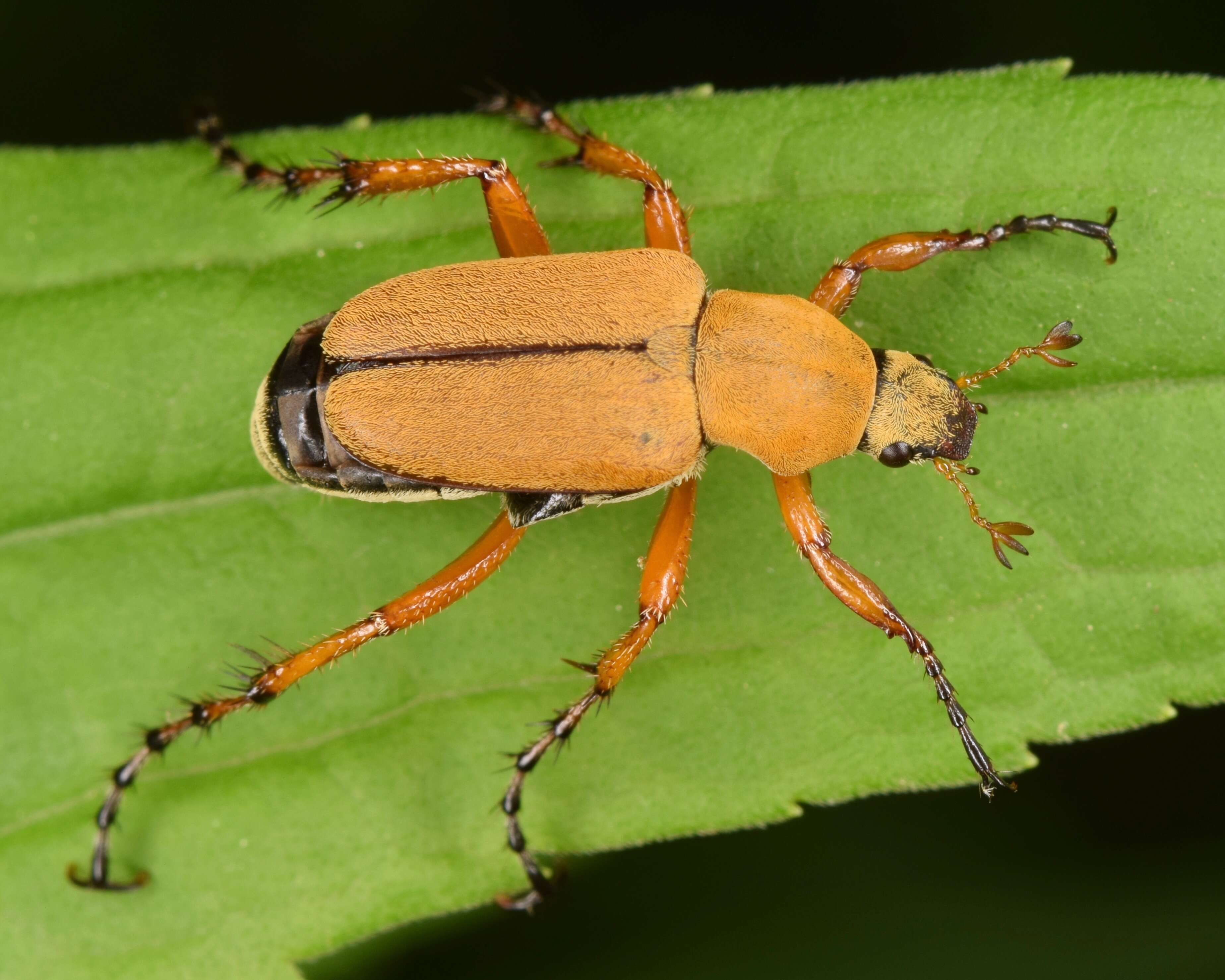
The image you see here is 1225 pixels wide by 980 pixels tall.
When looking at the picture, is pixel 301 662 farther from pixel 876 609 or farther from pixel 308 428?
pixel 876 609

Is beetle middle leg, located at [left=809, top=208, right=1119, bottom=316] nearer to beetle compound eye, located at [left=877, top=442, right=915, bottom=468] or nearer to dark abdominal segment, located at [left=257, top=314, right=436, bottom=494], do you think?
beetle compound eye, located at [left=877, top=442, right=915, bottom=468]

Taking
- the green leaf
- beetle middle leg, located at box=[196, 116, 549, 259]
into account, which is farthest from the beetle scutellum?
the green leaf

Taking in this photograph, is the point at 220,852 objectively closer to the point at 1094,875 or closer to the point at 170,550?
the point at 170,550

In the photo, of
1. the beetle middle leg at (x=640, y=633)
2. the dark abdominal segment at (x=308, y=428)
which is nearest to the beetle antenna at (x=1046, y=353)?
the beetle middle leg at (x=640, y=633)

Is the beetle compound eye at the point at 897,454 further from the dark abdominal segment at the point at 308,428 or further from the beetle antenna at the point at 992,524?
the dark abdominal segment at the point at 308,428

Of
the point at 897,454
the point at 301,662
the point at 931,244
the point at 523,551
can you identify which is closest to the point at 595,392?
the point at 523,551

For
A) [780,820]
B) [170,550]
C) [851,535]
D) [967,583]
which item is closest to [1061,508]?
[967,583]
